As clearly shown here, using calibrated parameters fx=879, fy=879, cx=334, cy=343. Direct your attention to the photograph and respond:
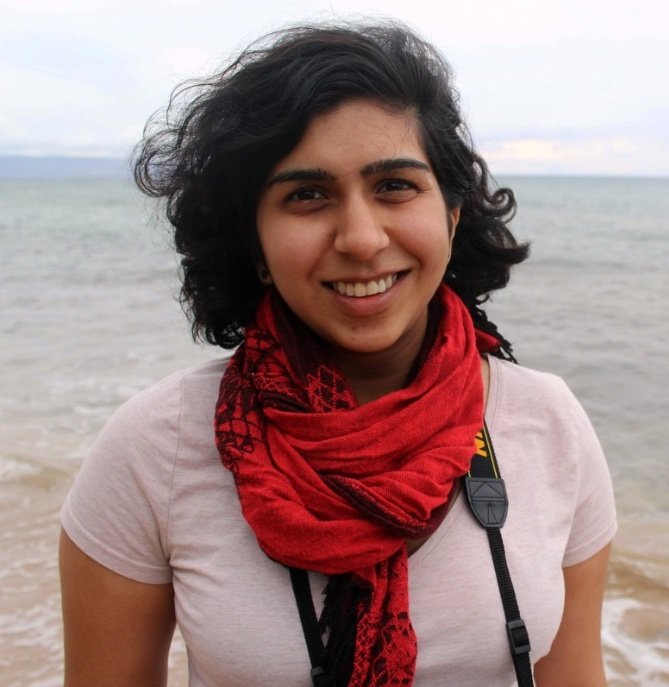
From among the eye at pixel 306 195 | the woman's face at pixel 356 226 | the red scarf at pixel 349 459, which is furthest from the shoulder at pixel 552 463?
the eye at pixel 306 195

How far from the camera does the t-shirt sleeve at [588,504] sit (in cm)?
198

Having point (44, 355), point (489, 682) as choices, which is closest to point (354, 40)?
point (489, 682)

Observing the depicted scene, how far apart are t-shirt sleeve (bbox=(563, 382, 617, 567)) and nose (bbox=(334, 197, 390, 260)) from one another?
2.08 ft

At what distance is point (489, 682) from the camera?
70.4 inches

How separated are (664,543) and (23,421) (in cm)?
485

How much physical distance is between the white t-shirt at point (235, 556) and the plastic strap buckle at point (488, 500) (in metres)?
0.03

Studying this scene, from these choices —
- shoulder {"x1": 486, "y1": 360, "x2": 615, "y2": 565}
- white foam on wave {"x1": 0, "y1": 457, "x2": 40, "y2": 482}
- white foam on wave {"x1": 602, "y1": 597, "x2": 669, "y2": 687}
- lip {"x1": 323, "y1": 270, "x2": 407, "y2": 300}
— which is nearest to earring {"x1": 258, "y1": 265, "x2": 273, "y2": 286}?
lip {"x1": 323, "y1": 270, "x2": 407, "y2": 300}

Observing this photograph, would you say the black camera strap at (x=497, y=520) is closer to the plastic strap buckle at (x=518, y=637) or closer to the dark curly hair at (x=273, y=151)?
the plastic strap buckle at (x=518, y=637)

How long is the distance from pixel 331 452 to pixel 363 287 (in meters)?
0.34

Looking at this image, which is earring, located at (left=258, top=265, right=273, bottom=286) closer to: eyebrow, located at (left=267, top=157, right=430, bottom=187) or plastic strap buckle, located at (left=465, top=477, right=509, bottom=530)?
eyebrow, located at (left=267, top=157, right=430, bottom=187)

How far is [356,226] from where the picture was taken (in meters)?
1.73

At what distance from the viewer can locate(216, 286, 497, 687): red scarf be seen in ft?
5.51

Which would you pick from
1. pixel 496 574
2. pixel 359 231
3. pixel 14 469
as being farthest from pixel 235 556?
pixel 14 469

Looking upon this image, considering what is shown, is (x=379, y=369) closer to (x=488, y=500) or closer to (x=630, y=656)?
(x=488, y=500)
